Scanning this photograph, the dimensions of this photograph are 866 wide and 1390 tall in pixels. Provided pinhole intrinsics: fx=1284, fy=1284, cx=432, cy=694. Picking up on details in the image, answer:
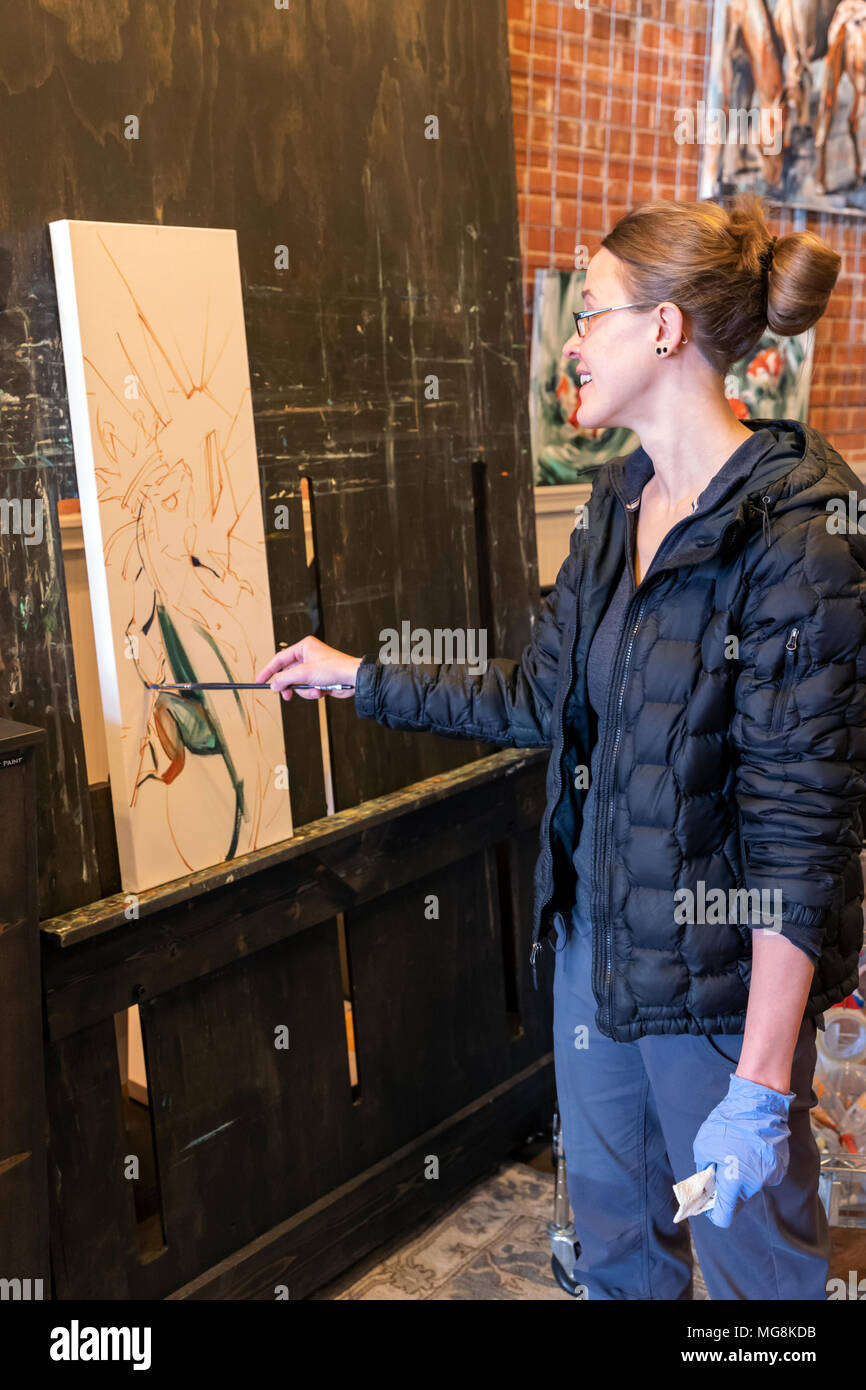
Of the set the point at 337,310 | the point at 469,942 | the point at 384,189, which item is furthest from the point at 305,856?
the point at 384,189

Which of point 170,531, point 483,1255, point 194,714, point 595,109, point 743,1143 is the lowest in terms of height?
point 483,1255

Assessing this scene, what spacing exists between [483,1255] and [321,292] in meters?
1.96

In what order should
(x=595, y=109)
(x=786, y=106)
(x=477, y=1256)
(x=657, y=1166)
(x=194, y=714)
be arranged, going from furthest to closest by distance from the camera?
(x=786, y=106) < (x=595, y=109) < (x=477, y=1256) < (x=194, y=714) < (x=657, y=1166)

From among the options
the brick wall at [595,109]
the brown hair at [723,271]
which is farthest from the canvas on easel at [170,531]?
the brick wall at [595,109]

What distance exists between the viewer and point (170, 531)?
208 centimetres

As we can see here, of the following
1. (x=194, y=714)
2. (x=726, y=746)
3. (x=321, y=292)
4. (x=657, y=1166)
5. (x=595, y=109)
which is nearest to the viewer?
(x=726, y=746)

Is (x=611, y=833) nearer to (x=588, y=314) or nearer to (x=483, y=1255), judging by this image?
(x=588, y=314)

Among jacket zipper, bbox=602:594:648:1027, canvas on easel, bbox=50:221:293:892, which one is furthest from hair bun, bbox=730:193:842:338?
canvas on easel, bbox=50:221:293:892

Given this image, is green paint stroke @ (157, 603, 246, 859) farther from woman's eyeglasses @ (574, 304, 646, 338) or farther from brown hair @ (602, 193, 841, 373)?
brown hair @ (602, 193, 841, 373)

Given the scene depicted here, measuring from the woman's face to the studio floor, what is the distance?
163cm

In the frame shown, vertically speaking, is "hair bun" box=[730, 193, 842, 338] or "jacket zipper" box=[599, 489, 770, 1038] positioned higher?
"hair bun" box=[730, 193, 842, 338]

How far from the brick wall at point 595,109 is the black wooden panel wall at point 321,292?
0.71 meters

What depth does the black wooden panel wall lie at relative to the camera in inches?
74.4

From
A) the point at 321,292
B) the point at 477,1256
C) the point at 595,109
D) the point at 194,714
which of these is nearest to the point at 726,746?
the point at 194,714
